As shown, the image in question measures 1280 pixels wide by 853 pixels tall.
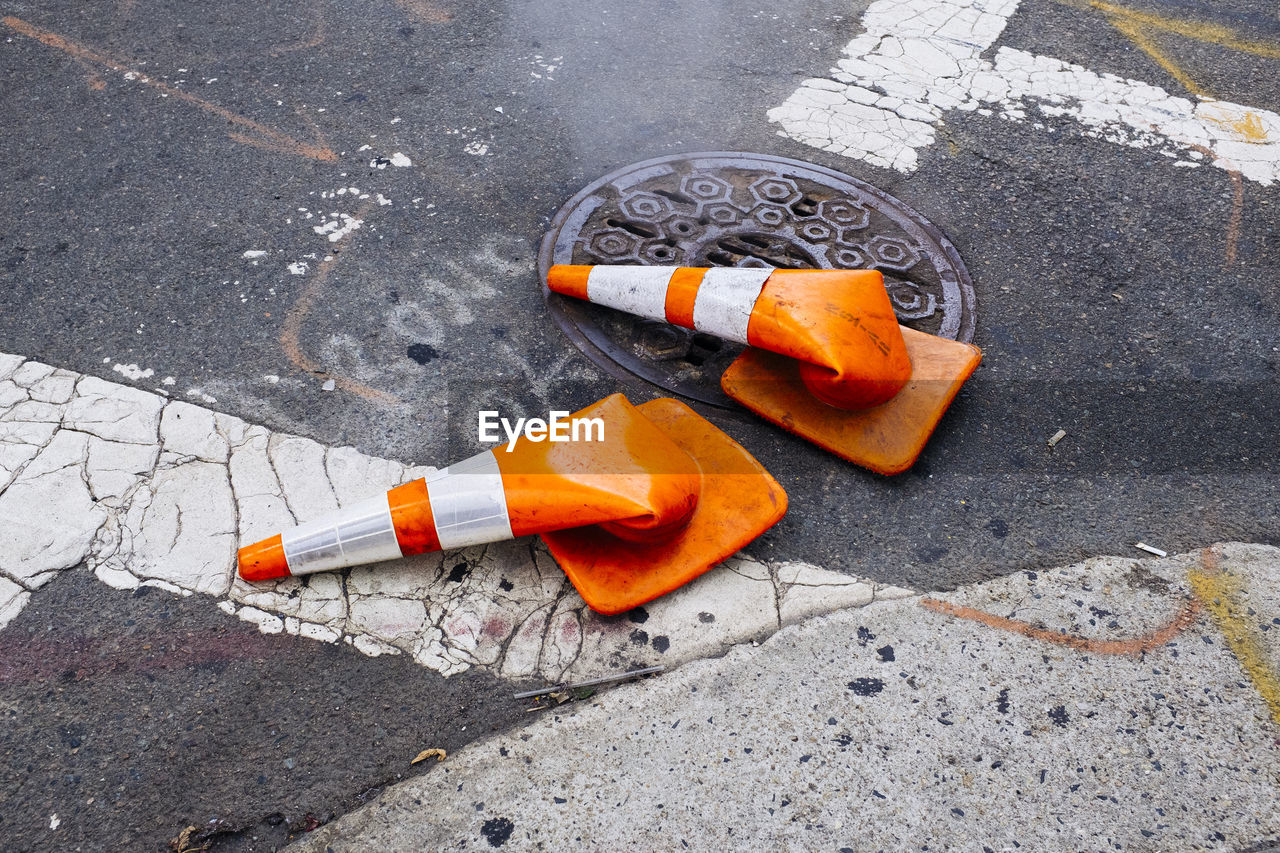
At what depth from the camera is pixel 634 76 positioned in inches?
172

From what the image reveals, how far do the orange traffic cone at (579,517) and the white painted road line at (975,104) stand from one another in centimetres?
227

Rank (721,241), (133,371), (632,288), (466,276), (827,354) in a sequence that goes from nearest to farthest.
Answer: (827,354) < (133,371) < (632,288) < (466,276) < (721,241)

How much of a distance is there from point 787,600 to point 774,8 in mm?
3956

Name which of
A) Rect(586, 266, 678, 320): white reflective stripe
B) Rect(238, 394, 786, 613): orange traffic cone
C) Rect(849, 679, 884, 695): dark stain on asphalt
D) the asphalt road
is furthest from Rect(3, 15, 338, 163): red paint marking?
Rect(849, 679, 884, 695): dark stain on asphalt

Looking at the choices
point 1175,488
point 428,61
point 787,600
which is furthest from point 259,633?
point 428,61

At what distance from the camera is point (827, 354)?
2469 millimetres

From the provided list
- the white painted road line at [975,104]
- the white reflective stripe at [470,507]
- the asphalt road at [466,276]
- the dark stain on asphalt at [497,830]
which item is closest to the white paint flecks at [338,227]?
the asphalt road at [466,276]

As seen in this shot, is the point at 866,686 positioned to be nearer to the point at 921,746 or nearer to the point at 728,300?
the point at 921,746

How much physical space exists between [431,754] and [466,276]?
1842 millimetres

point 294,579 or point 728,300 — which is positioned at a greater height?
point 728,300

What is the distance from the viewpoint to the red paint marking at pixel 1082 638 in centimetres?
229

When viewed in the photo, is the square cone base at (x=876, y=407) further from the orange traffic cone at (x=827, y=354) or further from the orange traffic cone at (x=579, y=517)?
the orange traffic cone at (x=579, y=517)

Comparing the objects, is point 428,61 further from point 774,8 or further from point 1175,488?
point 1175,488

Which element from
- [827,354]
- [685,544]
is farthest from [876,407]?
[685,544]
